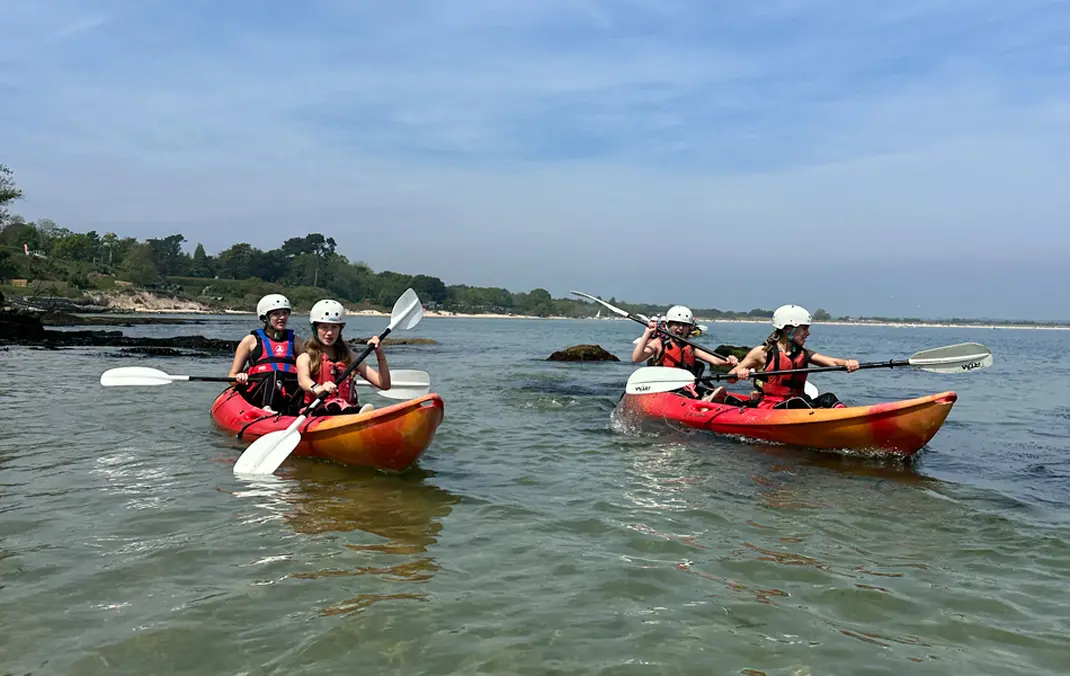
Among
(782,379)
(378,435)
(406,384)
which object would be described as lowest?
(378,435)

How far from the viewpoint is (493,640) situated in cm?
371

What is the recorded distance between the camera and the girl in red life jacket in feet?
Result: 29.8

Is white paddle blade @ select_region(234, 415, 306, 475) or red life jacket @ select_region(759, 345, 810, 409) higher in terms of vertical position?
red life jacket @ select_region(759, 345, 810, 409)

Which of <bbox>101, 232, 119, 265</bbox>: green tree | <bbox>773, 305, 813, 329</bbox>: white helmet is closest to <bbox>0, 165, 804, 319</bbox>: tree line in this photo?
<bbox>101, 232, 119, 265</bbox>: green tree

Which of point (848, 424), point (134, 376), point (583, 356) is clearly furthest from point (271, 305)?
point (583, 356)

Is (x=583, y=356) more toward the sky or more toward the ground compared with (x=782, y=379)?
more toward the ground

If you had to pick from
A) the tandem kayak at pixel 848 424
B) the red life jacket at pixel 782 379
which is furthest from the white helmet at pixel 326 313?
the red life jacket at pixel 782 379

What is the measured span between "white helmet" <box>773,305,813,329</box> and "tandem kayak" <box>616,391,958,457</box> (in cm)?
107

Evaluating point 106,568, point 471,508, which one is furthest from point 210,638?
point 471,508

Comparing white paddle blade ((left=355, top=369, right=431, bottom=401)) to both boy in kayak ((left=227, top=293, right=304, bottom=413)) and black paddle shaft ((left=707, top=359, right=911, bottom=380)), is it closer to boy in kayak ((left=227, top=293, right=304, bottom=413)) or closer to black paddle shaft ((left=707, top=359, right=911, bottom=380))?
boy in kayak ((left=227, top=293, right=304, bottom=413))

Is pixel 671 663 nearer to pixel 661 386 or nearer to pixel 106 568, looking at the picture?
pixel 106 568

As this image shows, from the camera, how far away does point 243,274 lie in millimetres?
136750

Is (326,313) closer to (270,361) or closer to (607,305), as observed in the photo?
(270,361)

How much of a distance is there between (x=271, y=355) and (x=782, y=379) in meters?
6.37
